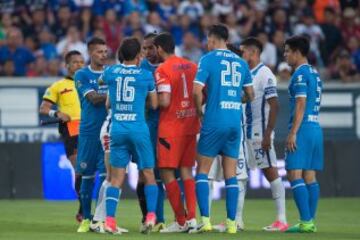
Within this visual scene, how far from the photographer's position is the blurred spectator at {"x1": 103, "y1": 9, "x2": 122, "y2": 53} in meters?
27.0

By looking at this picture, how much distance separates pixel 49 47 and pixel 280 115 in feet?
17.1

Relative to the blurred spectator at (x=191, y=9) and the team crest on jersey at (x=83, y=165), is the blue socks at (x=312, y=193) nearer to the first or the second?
the team crest on jersey at (x=83, y=165)

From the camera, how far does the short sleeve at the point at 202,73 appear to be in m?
15.3

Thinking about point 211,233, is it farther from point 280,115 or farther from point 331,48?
point 331,48

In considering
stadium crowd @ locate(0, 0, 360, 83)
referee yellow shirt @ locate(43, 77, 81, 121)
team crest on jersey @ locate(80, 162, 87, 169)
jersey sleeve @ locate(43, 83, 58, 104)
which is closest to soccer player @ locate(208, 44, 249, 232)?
team crest on jersey @ locate(80, 162, 87, 169)

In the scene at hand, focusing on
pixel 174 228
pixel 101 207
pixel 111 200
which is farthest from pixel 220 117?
pixel 101 207

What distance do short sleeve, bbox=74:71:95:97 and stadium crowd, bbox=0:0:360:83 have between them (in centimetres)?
915

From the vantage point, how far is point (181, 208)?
15914mm

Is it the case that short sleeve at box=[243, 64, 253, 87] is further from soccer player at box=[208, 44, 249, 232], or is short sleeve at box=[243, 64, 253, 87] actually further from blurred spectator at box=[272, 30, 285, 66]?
blurred spectator at box=[272, 30, 285, 66]

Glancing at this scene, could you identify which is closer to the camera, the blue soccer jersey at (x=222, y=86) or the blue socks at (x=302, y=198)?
the blue soccer jersey at (x=222, y=86)

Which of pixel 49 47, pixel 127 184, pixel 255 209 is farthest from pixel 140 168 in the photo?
pixel 49 47

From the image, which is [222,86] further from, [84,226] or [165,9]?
[165,9]

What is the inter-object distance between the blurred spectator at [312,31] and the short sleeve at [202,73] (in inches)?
513

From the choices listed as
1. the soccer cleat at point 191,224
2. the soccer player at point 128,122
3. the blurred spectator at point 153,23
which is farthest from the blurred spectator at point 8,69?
the soccer cleat at point 191,224
